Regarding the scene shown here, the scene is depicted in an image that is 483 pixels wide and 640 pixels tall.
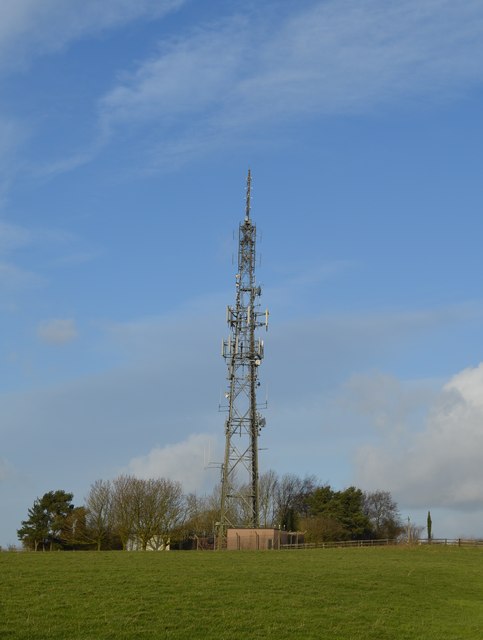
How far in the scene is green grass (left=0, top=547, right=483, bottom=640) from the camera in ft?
77.8

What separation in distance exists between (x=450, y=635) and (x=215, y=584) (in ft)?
29.1

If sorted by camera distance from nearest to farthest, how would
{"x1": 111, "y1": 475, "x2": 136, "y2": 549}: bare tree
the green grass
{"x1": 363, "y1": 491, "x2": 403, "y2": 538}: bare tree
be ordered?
the green grass, {"x1": 111, "y1": 475, "x2": 136, "y2": 549}: bare tree, {"x1": 363, "y1": 491, "x2": 403, "y2": 538}: bare tree

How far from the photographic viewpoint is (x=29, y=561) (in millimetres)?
40219


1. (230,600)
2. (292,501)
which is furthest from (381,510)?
(230,600)

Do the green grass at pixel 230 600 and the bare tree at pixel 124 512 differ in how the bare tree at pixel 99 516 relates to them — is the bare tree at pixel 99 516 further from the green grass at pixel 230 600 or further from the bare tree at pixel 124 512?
the green grass at pixel 230 600

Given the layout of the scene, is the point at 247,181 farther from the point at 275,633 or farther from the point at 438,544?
the point at 275,633

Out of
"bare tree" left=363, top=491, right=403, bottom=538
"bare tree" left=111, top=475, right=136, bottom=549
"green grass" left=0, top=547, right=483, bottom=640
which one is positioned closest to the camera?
"green grass" left=0, top=547, right=483, bottom=640

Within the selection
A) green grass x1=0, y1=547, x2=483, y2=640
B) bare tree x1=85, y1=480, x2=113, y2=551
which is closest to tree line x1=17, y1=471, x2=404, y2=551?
bare tree x1=85, y1=480, x2=113, y2=551

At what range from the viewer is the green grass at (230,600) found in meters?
23.7

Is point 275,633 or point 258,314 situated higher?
point 258,314

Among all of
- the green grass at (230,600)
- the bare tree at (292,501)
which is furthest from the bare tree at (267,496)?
the green grass at (230,600)

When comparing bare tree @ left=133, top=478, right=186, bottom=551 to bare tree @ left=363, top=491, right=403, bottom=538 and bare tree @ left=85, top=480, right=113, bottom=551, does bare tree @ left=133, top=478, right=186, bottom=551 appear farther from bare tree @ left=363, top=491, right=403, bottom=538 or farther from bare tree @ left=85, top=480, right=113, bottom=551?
bare tree @ left=363, top=491, right=403, bottom=538

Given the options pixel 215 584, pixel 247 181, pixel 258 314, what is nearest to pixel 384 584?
pixel 215 584

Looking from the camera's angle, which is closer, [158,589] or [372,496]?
[158,589]
